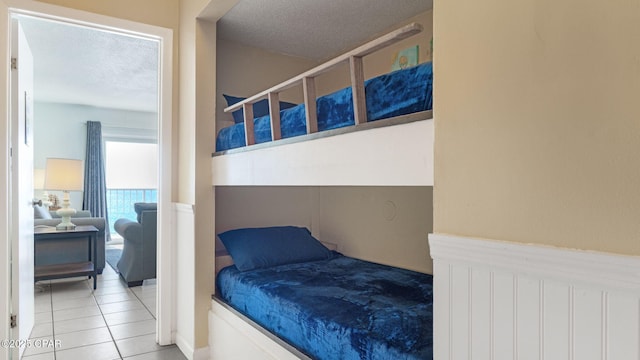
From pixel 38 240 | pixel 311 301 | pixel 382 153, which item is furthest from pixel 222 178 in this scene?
pixel 38 240

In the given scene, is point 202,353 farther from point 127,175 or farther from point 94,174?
point 127,175

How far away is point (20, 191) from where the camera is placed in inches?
92.8

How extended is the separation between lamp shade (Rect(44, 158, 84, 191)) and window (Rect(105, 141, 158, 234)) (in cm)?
317

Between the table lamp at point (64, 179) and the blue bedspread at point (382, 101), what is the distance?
3.45 metres

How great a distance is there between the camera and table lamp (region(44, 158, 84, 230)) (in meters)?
4.18

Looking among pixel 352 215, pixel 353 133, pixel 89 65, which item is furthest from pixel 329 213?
pixel 89 65

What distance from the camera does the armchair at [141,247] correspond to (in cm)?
405

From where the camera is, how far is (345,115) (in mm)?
1542

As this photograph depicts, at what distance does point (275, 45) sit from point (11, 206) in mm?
2080

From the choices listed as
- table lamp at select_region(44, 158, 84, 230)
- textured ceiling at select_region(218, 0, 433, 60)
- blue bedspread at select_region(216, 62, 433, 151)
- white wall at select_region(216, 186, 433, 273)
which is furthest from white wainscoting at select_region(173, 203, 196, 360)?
table lamp at select_region(44, 158, 84, 230)

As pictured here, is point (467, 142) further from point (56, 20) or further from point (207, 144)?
point (56, 20)

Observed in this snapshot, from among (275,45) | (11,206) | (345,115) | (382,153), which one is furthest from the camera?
(275,45)

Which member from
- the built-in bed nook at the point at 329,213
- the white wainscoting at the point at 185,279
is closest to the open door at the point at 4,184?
the white wainscoting at the point at 185,279

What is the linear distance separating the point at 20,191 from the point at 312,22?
212cm
